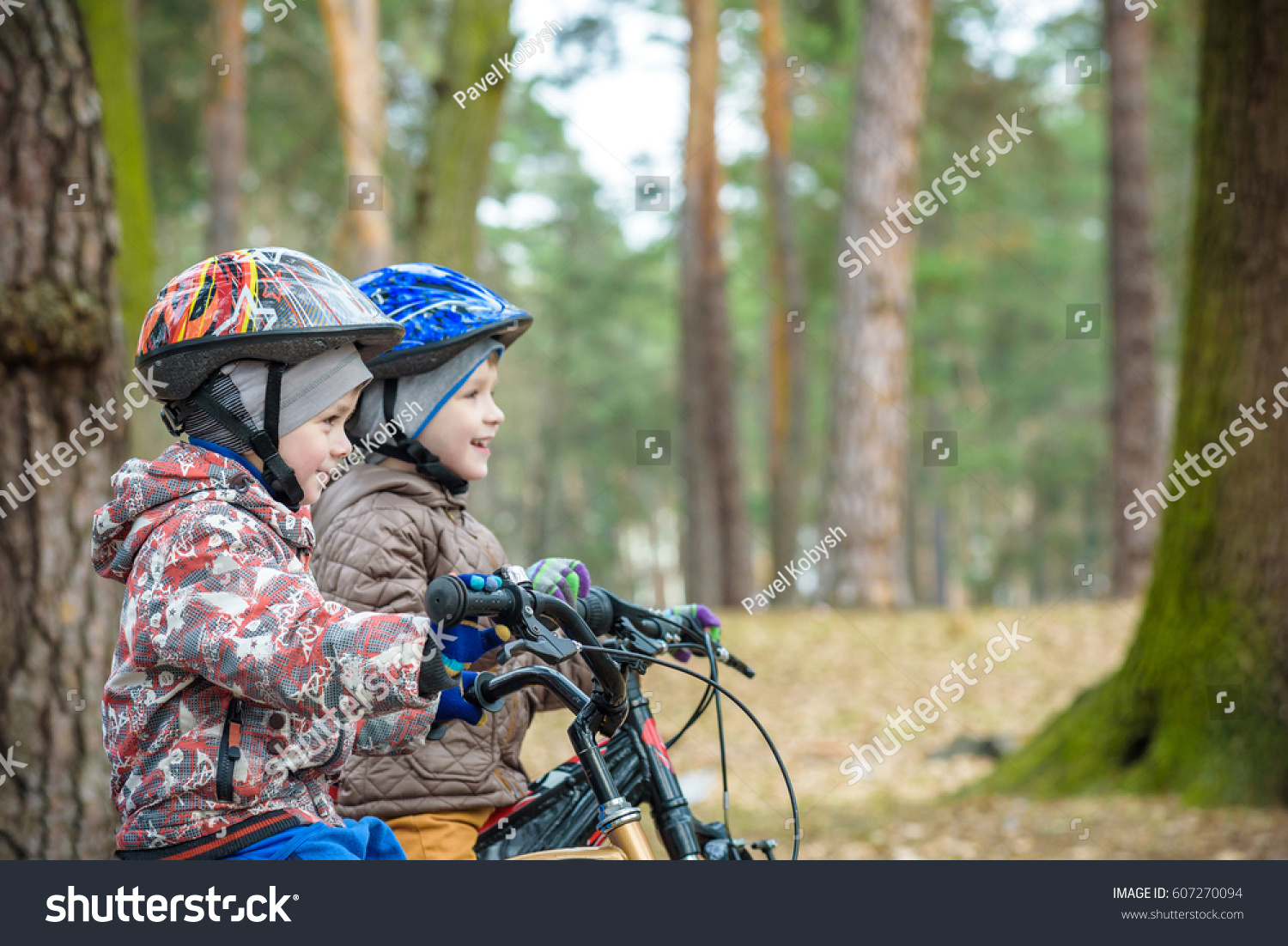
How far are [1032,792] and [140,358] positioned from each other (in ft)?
18.0

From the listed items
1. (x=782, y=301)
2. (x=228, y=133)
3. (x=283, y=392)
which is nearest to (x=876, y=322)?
(x=228, y=133)

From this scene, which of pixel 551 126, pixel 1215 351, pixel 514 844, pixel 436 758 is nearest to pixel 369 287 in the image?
pixel 436 758

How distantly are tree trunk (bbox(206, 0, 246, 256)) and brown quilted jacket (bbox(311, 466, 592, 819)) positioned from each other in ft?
36.9

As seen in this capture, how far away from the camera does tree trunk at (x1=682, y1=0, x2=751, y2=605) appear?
54.9ft

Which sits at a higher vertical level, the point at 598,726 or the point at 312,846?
the point at 598,726

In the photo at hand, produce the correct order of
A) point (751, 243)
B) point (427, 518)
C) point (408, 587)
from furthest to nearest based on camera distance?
point (751, 243), point (427, 518), point (408, 587)

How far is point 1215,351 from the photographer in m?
5.91

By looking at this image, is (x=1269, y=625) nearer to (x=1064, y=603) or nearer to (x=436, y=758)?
(x=436, y=758)

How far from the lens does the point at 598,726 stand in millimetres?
2018

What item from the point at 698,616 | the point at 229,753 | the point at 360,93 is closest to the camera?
the point at 229,753

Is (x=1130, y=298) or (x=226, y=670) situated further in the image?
(x=1130, y=298)

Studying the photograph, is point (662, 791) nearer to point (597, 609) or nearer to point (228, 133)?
point (597, 609)

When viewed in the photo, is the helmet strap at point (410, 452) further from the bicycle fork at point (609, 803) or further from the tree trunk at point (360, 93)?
the tree trunk at point (360, 93)

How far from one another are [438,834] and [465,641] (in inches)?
36.5
